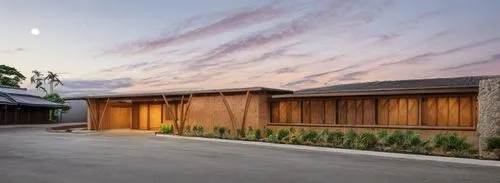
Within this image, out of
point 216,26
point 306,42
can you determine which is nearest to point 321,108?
point 306,42

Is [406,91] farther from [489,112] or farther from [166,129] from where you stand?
[166,129]

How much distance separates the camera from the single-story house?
20312mm

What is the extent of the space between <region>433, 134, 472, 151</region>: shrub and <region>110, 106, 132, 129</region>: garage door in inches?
1069

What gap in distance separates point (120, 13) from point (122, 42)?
277 inches

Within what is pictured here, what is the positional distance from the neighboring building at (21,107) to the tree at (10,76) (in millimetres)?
8675

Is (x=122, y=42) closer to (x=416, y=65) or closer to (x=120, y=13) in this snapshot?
(x=120, y=13)

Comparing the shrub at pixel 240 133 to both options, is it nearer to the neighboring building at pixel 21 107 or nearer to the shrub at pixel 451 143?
the shrub at pixel 451 143

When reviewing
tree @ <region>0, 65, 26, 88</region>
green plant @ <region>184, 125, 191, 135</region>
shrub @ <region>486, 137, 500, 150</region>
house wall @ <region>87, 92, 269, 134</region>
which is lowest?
green plant @ <region>184, 125, 191, 135</region>

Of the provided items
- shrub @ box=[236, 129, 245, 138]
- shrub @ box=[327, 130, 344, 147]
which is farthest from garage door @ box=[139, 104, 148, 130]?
shrub @ box=[327, 130, 344, 147]

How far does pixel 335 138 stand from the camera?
20.7m

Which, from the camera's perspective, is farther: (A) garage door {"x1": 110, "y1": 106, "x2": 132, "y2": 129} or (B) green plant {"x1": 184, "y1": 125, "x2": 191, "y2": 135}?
(A) garage door {"x1": 110, "y1": 106, "x2": 132, "y2": 129}

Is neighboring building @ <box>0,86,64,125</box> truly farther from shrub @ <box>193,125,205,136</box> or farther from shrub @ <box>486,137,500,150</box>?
A: shrub @ <box>486,137,500,150</box>

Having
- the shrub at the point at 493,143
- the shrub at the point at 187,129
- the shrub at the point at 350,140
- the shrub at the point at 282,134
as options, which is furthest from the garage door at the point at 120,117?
the shrub at the point at 493,143

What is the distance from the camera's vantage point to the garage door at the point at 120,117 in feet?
125
